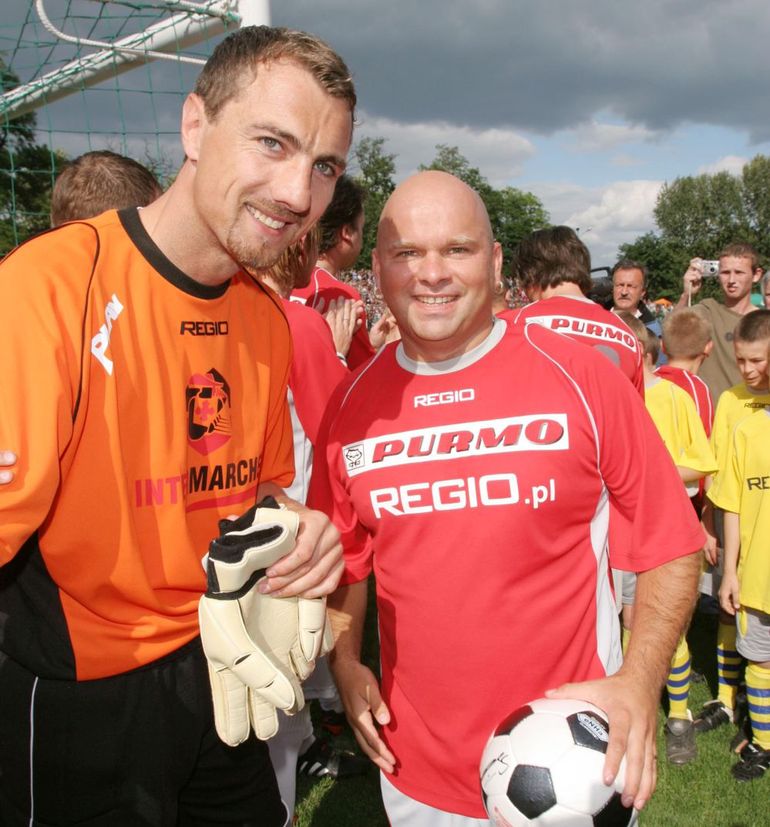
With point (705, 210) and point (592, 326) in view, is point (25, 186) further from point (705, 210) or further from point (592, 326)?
point (705, 210)

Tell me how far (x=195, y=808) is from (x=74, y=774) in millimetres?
430

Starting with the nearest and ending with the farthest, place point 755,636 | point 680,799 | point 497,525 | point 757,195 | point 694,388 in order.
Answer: point 497,525, point 680,799, point 755,636, point 694,388, point 757,195

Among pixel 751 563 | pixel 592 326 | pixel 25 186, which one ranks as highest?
pixel 25 186

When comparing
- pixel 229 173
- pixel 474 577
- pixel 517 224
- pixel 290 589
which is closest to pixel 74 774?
pixel 290 589

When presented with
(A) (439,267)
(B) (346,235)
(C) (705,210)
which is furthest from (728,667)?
(C) (705,210)

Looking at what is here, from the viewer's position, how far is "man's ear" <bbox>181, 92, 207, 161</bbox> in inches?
69.6

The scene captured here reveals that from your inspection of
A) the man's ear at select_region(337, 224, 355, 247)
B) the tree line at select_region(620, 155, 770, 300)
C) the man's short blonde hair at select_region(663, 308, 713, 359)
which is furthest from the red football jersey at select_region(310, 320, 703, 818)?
the tree line at select_region(620, 155, 770, 300)

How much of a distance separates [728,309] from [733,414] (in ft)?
7.75

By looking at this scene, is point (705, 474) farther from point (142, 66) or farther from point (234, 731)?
point (142, 66)

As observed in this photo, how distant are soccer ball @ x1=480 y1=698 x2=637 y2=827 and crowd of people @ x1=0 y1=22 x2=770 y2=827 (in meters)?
0.04

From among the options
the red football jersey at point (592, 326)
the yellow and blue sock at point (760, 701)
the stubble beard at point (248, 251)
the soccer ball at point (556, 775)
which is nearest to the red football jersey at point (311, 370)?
the stubble beard at point (248, 251)

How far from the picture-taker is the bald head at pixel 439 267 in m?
2.02

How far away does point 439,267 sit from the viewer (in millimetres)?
2031

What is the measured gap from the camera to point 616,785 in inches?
62.1
